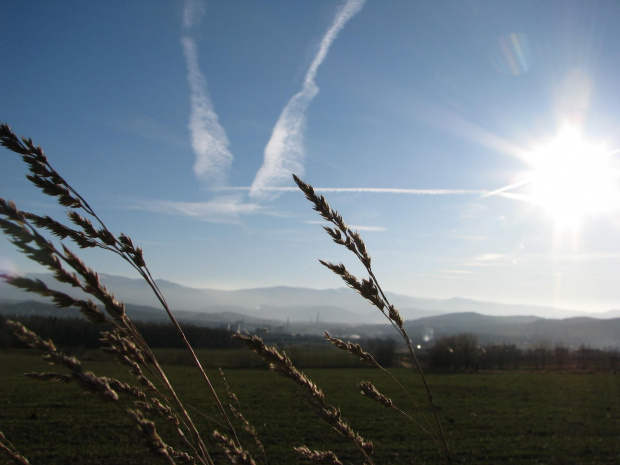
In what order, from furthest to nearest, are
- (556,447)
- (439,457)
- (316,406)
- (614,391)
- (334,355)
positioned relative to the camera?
1. (334,355)
2. (614,391)
3. (556,447)
4. (439,457)
5. (316,406)

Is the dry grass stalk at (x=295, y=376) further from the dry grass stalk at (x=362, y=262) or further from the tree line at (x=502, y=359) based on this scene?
the tree line at (x=502, y=359)

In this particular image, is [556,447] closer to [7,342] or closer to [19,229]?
[19,229]

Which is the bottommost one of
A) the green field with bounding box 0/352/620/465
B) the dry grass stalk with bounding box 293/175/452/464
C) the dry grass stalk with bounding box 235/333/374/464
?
the green field with bounding box 0/352/620/465

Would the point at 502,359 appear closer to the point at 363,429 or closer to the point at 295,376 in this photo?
the point at 363,429

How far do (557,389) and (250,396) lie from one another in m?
36.7

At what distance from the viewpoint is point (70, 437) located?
2052 cm

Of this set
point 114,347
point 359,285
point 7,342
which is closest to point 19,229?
point 114,347

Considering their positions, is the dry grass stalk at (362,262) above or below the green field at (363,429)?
above

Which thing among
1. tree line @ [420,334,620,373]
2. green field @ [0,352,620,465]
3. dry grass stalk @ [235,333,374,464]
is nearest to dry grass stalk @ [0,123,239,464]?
dry grass stalk @ [235,333,374,464]

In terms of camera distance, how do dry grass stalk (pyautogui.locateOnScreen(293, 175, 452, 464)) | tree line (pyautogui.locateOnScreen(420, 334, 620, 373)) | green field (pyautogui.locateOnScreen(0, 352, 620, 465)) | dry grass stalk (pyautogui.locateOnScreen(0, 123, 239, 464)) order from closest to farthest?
dry grass stalk (pyautogui.locateOnScreen(0, 123, 239, 464)), dry grass stalk (pyautogui.locateOnScreen(293, 175, 452, 464)), green field (pyautogui.locateOnScreen(0, 352, 620, 465)), tree line (pyautogui.locateOnScreen(420, 334, 620, 373))

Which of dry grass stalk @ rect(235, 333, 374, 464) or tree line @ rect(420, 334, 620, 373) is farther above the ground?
dry grass stalk @ rect(235, 333, 374, 464)

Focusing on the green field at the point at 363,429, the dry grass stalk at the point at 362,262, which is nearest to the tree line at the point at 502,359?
the green field at the point at 363,429

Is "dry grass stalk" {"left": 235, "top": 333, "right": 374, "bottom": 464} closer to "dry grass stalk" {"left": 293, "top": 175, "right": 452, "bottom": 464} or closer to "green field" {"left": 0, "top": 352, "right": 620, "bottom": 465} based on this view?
"dry grass stalk" {"left": 293, "top": 175, "right": 452, "bottom": 464}

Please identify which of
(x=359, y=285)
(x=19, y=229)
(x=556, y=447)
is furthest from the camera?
(x=556, y=447)
